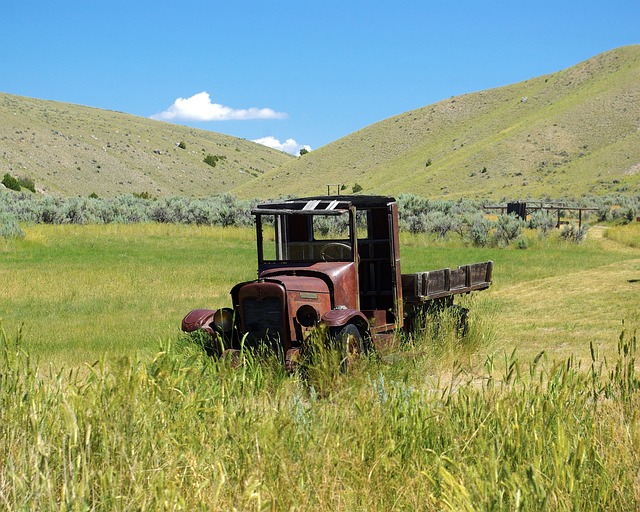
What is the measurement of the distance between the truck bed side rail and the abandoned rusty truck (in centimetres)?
1

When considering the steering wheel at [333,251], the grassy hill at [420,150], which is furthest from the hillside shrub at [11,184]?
the steering wheel at [333,251]

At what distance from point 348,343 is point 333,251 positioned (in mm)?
1894

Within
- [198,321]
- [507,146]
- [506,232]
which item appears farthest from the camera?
[507,146]

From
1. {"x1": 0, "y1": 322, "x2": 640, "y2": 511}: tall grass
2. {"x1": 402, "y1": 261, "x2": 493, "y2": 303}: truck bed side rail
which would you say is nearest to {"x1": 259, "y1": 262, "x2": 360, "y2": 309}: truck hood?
{"x1": 402, "y1": 261, "x2": 493, "y2": 303}: truck bed side rail

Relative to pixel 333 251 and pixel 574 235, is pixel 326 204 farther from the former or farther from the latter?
pixel 574 235

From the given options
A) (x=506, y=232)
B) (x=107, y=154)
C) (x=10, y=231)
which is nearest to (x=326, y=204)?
(x=10, y=231)

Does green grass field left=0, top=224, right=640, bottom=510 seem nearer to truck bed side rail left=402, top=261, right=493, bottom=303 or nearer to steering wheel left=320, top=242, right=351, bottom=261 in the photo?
truck bed side rail left=402, top=261, right=493, bottom=303

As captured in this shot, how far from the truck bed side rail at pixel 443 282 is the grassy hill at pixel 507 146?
6591cm

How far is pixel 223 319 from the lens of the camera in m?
10.0

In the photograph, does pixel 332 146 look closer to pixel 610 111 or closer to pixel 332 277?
pixel 610 111

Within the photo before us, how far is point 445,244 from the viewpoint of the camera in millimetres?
34188

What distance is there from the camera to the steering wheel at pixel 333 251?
1062cm

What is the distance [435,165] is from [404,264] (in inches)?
3470

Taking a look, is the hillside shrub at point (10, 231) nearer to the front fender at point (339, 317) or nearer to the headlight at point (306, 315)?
the headlight at point (306, 315)
